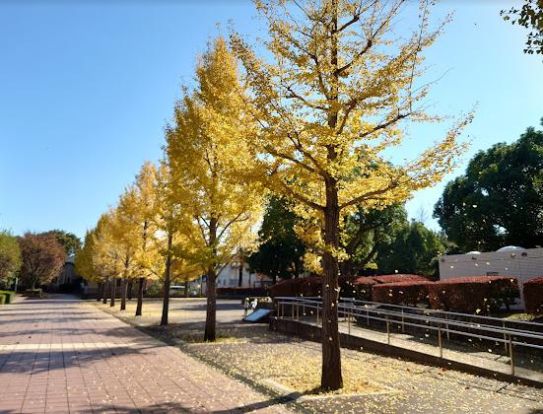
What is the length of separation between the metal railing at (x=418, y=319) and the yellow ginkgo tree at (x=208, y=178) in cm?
354

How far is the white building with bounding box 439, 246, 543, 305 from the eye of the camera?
15.8 m

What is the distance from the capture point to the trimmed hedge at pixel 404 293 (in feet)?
47.7

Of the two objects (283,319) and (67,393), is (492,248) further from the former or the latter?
(67,393)

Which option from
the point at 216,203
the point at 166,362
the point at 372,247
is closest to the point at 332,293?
the point at 166,362

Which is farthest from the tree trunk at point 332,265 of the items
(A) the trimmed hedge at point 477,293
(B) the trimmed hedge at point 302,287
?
(B) the trimmed hedge at point 302,287

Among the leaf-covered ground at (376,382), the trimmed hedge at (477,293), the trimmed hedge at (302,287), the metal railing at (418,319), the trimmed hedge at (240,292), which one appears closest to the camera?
the leaf-covered ground at (376,382)

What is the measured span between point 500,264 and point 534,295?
6.78m

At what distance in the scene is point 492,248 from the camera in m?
24.7

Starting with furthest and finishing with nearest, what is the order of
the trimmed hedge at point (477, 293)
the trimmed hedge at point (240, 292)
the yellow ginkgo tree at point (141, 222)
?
the trimmed hedge at point (240, 292), the yellow ginkgo tree at point (141, 222), the trimmed hedge at point (477, 293)

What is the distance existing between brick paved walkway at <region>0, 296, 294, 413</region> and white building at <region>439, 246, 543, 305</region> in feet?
42.3

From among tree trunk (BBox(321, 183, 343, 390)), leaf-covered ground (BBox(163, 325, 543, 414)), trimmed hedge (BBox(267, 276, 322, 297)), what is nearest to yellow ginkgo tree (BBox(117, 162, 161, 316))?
trimmed hedge (BBox(267, 276, 322, 297))

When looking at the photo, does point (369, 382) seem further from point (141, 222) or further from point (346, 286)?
point (141, 222)

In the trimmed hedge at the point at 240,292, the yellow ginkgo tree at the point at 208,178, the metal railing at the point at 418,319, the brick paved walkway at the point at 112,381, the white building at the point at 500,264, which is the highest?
the yellow ginkgo tree at the point at 208,178

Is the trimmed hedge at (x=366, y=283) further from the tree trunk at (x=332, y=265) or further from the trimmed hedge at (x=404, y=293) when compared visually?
the tree trunk at (x=332, y=265)
